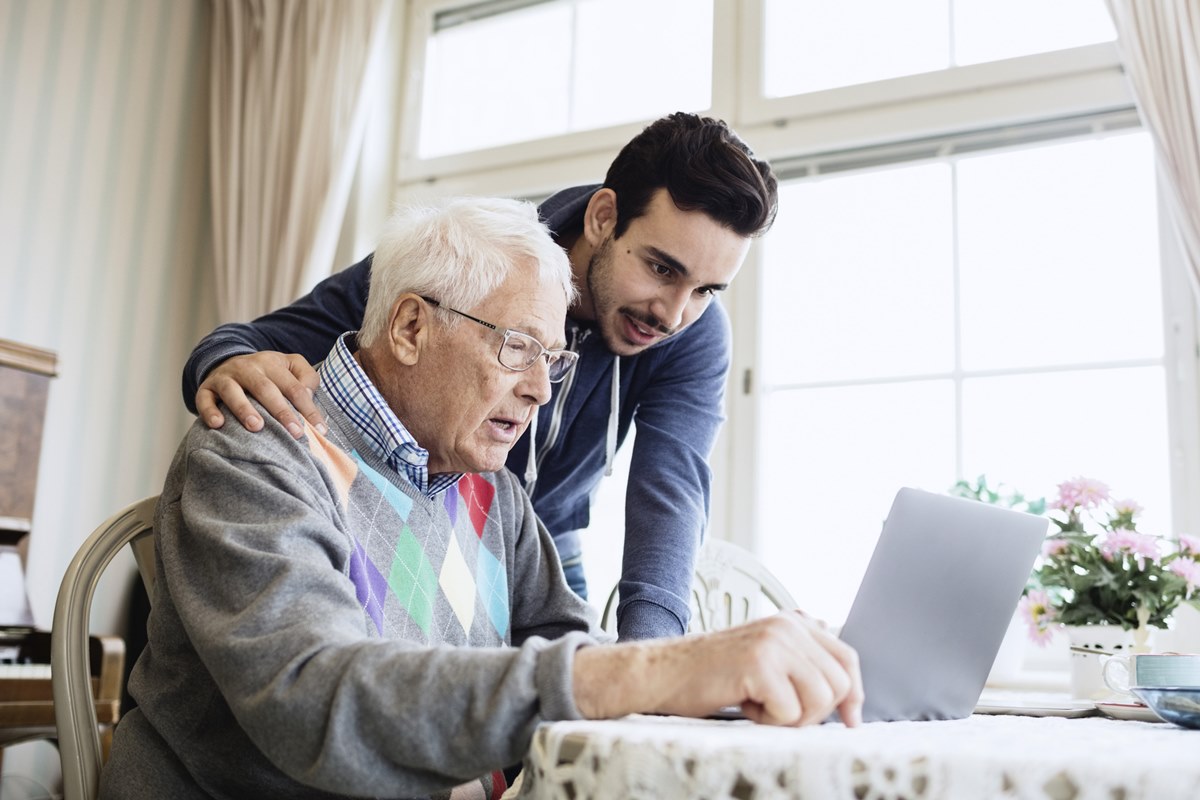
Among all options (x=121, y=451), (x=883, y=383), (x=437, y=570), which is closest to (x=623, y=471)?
(x=883, y=383)

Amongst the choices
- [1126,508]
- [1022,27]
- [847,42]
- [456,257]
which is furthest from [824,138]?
[456,257]

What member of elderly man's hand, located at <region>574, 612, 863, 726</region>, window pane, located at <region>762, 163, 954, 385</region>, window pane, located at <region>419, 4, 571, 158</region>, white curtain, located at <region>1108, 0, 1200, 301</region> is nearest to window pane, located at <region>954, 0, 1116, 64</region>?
white curtain, located at <region>1108, 0, 1200, 301</region>

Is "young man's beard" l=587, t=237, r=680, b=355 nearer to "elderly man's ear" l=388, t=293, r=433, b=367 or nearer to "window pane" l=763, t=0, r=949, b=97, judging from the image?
"elderly man's ear" l=388, t=293, r=433, b=367

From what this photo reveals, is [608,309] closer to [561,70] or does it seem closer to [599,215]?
[599,215]

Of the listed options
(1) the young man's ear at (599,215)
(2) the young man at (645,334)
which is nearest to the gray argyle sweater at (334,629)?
(2) the young man at (645,334)

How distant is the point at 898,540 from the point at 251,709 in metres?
0.55

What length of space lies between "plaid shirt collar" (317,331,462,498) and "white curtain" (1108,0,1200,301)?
1.91m

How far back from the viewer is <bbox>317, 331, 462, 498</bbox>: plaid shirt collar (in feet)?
4.19

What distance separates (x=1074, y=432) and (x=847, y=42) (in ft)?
3.99

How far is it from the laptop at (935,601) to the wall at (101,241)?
294 centimetres

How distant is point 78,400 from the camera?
3.46 meters

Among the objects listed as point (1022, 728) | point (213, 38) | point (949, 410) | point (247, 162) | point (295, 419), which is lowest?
point (1022, 728)

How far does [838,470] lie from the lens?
2.96 meters

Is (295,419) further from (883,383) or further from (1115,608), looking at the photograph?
(883,383)
